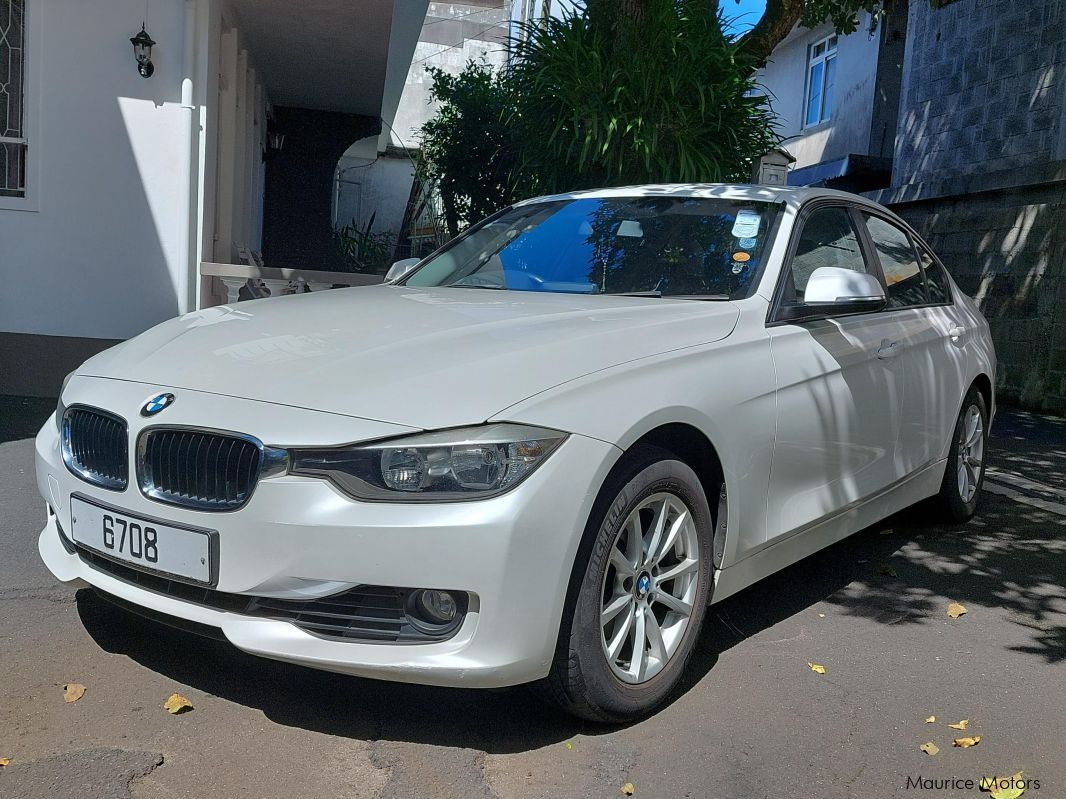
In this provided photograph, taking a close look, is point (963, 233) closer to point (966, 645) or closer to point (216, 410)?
point (966, 645)

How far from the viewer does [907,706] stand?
3270 mm

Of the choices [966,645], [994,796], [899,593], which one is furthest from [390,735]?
[899,593]

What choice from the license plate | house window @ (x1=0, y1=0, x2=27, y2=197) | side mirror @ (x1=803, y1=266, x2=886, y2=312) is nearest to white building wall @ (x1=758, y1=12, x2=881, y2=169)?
house window @ (x1=0, y1=0, x2=27, y2=197)

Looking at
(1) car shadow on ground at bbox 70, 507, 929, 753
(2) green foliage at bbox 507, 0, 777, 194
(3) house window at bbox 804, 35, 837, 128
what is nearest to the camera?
(1) car shadow on ground at bbox 70, 507, 929, 753

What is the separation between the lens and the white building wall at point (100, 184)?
26.2 ft

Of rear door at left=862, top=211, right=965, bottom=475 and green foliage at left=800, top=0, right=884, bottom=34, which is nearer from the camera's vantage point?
rear door at left=862, top=211, right=965, bottom=475

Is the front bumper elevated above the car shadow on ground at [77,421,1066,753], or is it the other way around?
the front bumper

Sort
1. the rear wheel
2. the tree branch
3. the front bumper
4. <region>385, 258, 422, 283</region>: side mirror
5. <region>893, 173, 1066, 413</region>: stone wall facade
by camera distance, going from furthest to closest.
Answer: <region>893, 173, 1066, 413</region>: stone wall facade, the tree branch, the rear wheel, <region>385, 258, 422, 283</region>: side mirror, the front bumper

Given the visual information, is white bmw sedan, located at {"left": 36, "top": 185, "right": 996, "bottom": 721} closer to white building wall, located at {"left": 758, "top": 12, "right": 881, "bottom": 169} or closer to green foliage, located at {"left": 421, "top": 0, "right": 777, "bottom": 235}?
green foliage, located at {"left": 421, "top": 0, "right": 777, "bottom": 235}

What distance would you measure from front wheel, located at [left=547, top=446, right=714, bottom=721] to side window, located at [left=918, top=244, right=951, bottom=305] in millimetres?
2440

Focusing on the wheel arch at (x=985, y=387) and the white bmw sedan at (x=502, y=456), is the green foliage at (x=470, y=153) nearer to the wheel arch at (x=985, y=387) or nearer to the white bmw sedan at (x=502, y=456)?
the wheel arch at (x=985, y=387)

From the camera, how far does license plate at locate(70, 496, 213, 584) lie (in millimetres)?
2602

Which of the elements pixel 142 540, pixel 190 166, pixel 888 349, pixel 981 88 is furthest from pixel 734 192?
pixel 981 88

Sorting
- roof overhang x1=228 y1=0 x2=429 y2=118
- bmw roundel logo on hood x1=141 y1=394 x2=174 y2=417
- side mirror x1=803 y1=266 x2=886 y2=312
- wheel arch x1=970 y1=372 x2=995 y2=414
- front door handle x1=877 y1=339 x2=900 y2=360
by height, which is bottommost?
wheel arch x1=970 y1=372 x2=995 y2=414
